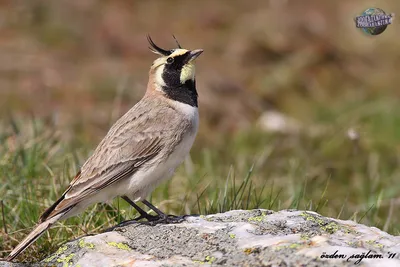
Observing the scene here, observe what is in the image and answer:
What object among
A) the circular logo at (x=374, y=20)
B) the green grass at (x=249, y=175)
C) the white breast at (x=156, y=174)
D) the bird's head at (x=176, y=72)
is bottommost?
the green grass at (x=249, y=175)

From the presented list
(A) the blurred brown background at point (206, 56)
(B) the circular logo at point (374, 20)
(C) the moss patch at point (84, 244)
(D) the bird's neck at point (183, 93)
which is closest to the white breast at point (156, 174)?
(D) the bird's neck at point (183, 93)

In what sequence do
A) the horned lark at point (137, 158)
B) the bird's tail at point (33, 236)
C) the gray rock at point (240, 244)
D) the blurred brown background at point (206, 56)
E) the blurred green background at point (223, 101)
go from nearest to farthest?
the gray rock at point (240, 244) < the bird's tail at point (33, 236) < the horned lark at point (137, 158) < the blurred green background at point (223, 101) < the blurred brown background at point (206, 56)

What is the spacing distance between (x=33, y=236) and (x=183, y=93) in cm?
149

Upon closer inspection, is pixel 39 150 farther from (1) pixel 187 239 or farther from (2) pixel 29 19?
(2) pixel 29 19

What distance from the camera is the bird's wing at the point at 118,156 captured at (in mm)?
5070

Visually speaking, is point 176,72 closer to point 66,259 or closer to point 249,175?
point 249,175

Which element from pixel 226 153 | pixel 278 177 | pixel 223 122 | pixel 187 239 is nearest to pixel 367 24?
pixel 187 239

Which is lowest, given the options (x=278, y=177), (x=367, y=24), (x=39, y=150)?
(x=278, y=177)

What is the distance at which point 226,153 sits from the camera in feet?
32.6

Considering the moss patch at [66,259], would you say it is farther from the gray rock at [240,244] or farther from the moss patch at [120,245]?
the moss patch at [120,245]

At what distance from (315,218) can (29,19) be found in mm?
11512

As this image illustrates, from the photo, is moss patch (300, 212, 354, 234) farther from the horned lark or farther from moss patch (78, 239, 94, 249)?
moss patch (78, 239, 94, 249)

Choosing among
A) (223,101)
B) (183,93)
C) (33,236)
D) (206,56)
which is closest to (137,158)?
(183,93)

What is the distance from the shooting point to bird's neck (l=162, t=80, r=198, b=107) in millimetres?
5566
